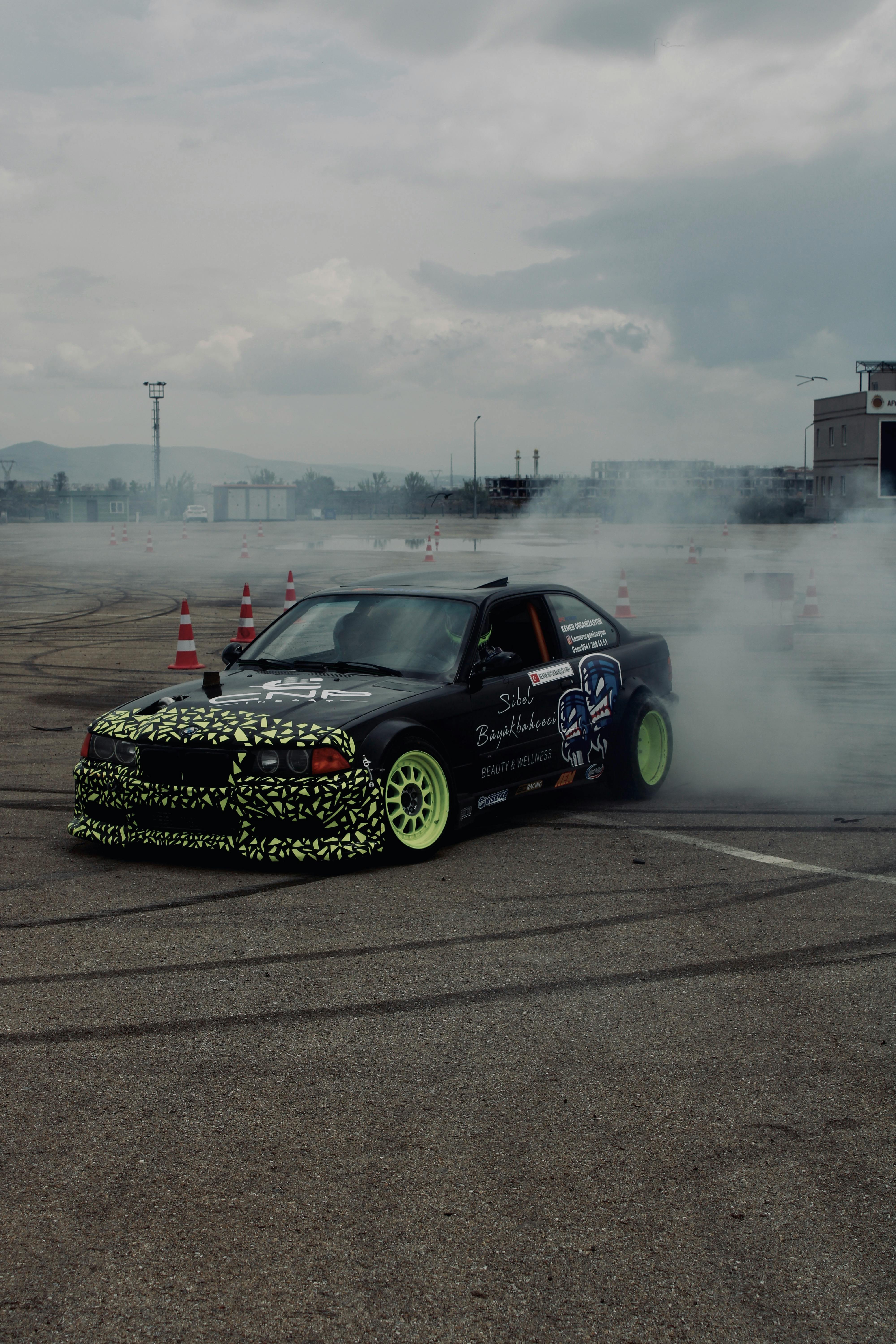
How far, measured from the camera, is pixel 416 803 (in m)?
6.20

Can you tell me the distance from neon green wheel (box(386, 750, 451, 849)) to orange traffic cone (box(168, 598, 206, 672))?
7.18 m

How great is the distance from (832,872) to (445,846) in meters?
1.87

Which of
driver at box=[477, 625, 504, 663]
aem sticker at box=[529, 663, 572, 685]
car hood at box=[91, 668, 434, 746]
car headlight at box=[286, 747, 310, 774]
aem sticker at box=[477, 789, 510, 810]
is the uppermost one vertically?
driver at box=[477, 625, 504, 663]

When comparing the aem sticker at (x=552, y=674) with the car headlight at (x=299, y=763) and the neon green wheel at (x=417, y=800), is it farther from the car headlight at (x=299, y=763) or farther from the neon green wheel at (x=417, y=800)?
the car headlight at (x=299, y=763)

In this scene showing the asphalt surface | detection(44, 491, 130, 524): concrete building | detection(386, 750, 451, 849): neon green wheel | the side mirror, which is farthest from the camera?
detection(44, 491, 130, 524): concrete building

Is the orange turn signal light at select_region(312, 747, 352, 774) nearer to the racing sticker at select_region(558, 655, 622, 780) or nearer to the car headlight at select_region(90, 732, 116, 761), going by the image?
the car headlight at select_region(90, 732, 116, 761)

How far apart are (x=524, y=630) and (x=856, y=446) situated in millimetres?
66671

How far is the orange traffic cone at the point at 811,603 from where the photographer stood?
18.1 meters

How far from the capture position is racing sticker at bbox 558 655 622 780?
727 cm

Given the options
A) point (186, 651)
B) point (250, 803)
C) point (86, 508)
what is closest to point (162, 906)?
point (250, 803)

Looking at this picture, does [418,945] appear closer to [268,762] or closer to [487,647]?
[268,762]

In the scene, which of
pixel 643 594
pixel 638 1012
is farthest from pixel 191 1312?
pixel 643 594

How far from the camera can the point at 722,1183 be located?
10.1 feet

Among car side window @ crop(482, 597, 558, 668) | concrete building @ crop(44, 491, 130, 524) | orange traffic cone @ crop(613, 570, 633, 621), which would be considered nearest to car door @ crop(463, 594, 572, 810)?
car side window @ crop(482, 597, 558, 668)
